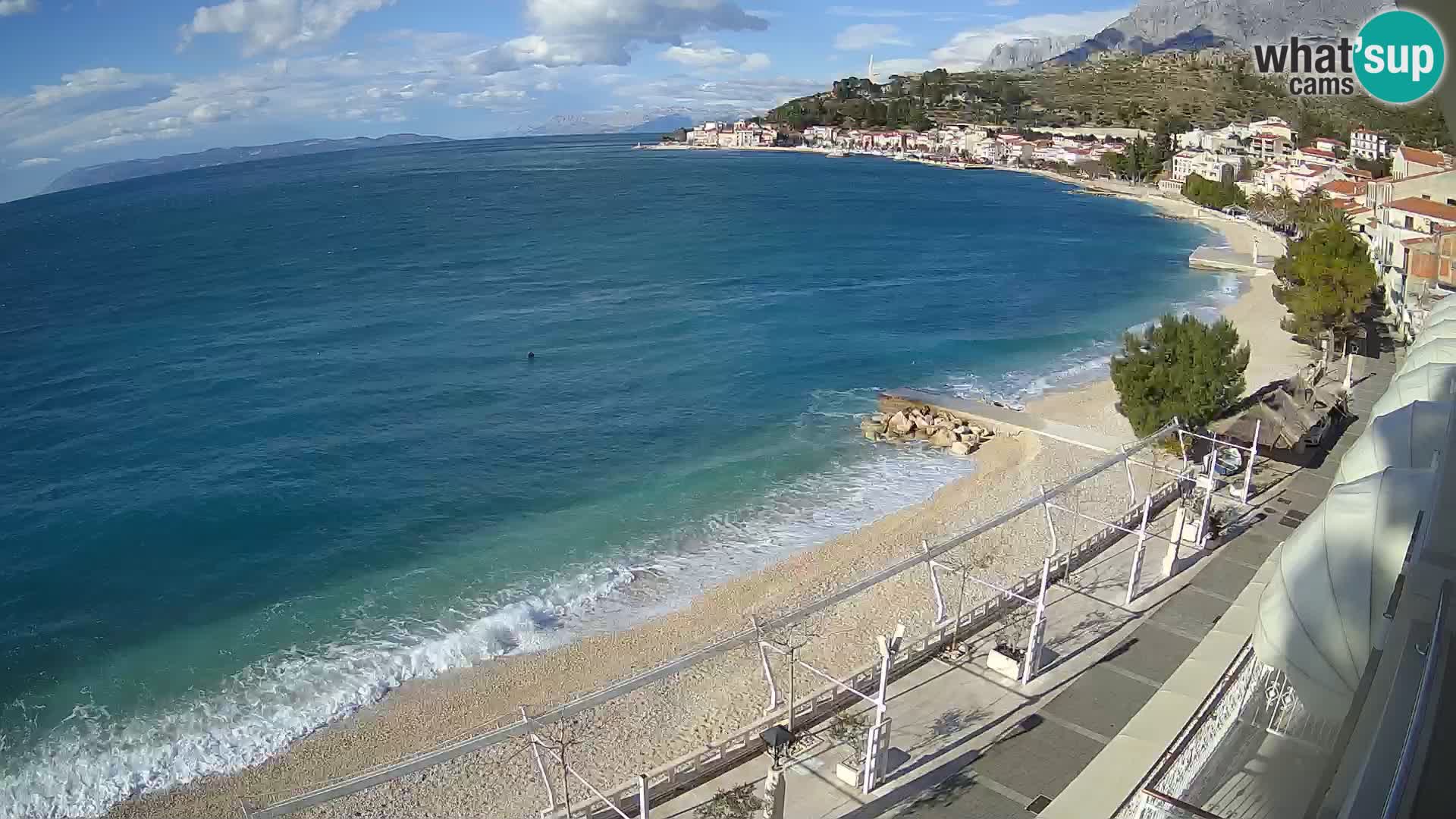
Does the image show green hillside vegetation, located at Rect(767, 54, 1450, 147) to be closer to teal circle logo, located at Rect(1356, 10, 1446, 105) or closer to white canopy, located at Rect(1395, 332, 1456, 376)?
teal circle logo, located at Rect(1356, 10, 1446, 105)

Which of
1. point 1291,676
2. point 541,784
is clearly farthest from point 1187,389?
point 541,784

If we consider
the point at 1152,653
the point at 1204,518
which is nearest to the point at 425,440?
the point at 1204,518

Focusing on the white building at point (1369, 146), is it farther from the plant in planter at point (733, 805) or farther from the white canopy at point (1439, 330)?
the plant in planter at point (733, 805)

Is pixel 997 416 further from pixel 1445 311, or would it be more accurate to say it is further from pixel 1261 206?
pixel 1261 206

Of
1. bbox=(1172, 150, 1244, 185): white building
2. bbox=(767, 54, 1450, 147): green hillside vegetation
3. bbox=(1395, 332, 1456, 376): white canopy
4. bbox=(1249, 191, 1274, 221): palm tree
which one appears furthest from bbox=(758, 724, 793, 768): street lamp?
bbox=(767, 54, 1450, 147): green hillside vegetation

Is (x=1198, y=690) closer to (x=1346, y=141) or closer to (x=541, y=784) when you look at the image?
(x=541, y=784)

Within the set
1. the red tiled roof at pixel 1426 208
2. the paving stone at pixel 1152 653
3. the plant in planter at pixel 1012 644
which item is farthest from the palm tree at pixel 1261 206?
the plant in planter at pixel 1012 644
